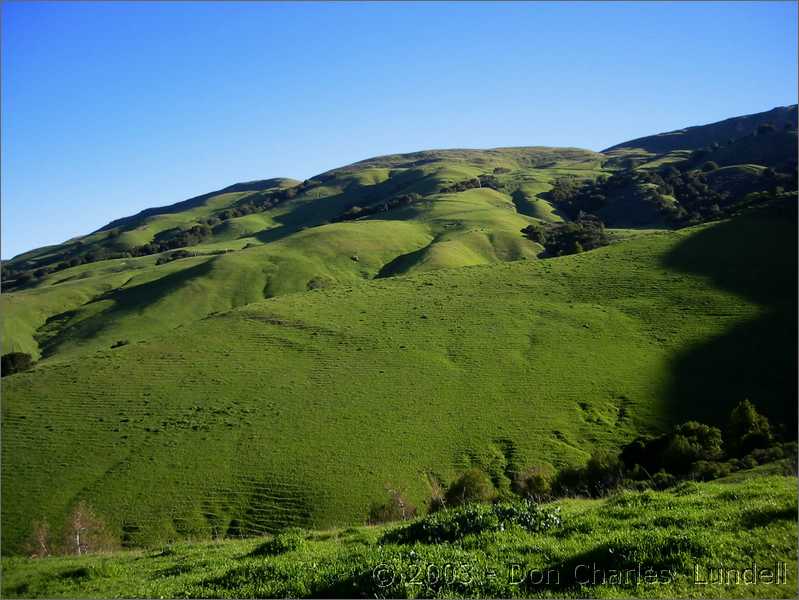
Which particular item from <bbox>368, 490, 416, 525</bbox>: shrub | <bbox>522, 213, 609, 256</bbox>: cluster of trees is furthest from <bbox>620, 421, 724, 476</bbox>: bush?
<bbox>522, 213, 609, 256</bbox>: cluster of trees

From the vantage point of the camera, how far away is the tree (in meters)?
34.9

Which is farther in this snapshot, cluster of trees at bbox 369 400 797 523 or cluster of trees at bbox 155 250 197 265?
cluster of trees at bbox 155 250 197 265

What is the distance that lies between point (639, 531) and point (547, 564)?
84.3 inches

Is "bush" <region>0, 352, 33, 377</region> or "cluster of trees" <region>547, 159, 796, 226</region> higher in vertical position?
"cluster of trees" <region>547, 159, 796, 226</region>

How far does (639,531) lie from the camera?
1057 centimetres

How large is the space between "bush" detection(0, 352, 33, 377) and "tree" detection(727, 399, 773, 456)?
9439cm

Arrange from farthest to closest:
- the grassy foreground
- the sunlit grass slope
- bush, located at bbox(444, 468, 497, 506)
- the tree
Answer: the sunlit grass slope, the tree, bush, located at bbox(444, 468, 497, 506), the grassy foreground

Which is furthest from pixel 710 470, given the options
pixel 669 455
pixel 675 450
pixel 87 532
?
pixel 87 532

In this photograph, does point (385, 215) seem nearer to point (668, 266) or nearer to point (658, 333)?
point (668, 266)

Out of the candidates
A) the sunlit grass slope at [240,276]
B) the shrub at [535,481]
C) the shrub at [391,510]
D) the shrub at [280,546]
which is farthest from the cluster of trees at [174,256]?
the shrub at [280,546]

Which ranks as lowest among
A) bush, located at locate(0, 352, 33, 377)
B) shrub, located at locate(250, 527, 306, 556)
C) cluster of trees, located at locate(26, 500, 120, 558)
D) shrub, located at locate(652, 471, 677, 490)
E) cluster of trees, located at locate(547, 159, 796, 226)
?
cluster of trees, located at locate(26, 500, 120, 558)

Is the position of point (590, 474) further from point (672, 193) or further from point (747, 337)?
point (672, 193)

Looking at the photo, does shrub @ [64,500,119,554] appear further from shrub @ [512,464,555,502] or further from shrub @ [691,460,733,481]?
shrub @ [691,460,733,481]

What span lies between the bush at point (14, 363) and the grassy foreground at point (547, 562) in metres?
90.6
